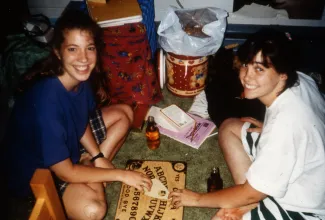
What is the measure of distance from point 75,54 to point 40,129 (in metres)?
0.41

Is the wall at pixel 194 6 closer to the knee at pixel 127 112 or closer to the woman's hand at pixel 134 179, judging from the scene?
the knee at pixel 127 112

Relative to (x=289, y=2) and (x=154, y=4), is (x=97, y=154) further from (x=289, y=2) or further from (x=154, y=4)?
(x=289, y=2)

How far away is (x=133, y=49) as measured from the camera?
2.42 metres

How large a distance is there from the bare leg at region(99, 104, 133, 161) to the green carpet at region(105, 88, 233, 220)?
14cm

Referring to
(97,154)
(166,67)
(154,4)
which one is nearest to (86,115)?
(97,154)

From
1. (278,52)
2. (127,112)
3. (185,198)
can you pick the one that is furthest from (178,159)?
(278,52)

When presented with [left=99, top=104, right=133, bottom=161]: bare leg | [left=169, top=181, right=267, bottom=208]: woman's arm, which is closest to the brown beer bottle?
[left=99, top=104, right=133, bottom=161]: bare leg

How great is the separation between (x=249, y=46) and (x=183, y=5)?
1691 millimetres

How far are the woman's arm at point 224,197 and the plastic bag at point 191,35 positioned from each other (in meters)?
1.28

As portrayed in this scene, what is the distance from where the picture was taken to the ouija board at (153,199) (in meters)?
1.79

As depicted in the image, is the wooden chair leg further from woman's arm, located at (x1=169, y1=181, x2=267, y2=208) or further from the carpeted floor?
the carpeted floor

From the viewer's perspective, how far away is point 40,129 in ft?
4.77

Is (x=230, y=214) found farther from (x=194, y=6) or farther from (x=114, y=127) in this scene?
(x=194, y=6)

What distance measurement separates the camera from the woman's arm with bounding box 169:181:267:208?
1418 mm
